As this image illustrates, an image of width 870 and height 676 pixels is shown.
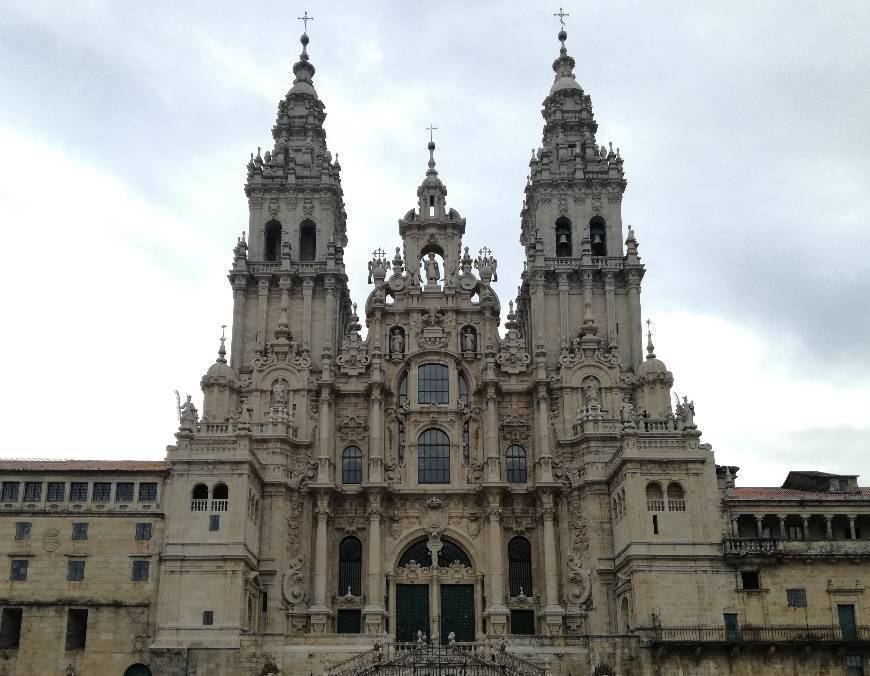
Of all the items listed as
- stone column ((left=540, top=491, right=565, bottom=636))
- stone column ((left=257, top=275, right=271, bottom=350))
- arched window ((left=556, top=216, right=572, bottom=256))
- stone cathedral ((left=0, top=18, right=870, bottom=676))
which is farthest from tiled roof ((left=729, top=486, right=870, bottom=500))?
stone column ((left=257, top=275, right=271, bottom=350))

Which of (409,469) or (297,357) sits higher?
(297,357)

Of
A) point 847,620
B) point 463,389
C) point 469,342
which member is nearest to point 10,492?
point 463,389

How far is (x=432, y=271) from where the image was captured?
6556 cm

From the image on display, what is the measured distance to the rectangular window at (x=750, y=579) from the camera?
52.3 metres

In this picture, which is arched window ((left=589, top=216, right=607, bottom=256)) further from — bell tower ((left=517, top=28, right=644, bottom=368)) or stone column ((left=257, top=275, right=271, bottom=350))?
stone column ((left=257, top=275, right=271, bottom=350))

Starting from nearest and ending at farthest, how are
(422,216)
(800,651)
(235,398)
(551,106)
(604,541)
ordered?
(800,651), (604,541), (235,398), (422,216), (551,106)

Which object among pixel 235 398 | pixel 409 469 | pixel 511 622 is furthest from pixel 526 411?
pixel 235 398

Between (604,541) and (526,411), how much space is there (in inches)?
359

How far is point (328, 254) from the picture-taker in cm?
6531

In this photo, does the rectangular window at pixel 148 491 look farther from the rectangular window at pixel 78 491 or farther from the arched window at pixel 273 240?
the arched window at pixel 273 240

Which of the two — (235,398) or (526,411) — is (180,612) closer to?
(235,398)

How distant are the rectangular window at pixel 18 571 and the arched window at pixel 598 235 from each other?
37.5 m

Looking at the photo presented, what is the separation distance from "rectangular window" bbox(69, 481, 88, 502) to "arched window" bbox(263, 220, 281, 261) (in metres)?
19.5

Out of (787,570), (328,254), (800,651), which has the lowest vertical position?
(800,651)
